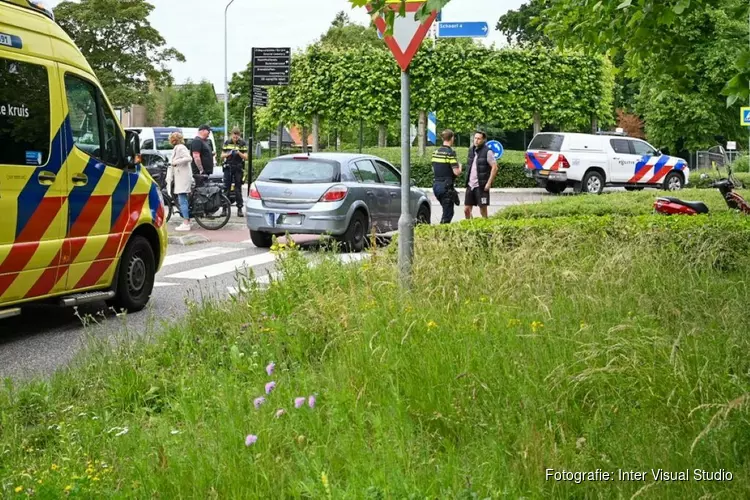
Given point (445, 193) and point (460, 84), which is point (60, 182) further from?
point (460, 84)

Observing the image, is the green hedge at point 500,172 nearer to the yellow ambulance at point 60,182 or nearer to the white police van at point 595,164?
the white police van at point 595,164

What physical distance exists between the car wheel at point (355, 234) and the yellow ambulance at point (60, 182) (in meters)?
5.72

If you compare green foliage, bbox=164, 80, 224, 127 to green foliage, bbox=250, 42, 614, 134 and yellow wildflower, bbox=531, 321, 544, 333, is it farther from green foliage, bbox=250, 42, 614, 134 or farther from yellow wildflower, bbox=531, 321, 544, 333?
yellow wildflower, bbox=531, 321, 544, 333

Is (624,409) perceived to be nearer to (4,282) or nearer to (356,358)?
(356,358)

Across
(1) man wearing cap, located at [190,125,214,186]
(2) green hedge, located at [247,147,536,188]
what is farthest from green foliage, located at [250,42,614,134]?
(1) man wearing cap, located at [190,125,214,186]

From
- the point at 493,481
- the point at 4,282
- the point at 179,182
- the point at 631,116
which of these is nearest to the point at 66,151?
the point at 4,282

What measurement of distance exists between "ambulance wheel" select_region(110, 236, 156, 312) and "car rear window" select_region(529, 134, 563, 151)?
22.3m

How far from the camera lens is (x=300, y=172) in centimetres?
1530

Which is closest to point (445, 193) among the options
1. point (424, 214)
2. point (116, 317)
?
point (424, 214)

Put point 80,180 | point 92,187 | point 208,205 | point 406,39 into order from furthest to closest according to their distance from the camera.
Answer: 1. point 208,205
2. point 92,187
3. point 80,180
4. point 406,39

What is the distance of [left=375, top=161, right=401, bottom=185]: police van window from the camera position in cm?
1644

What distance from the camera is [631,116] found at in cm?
6694

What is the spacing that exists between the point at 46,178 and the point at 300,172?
24.8ft

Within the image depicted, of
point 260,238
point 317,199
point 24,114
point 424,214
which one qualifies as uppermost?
point 24,114
